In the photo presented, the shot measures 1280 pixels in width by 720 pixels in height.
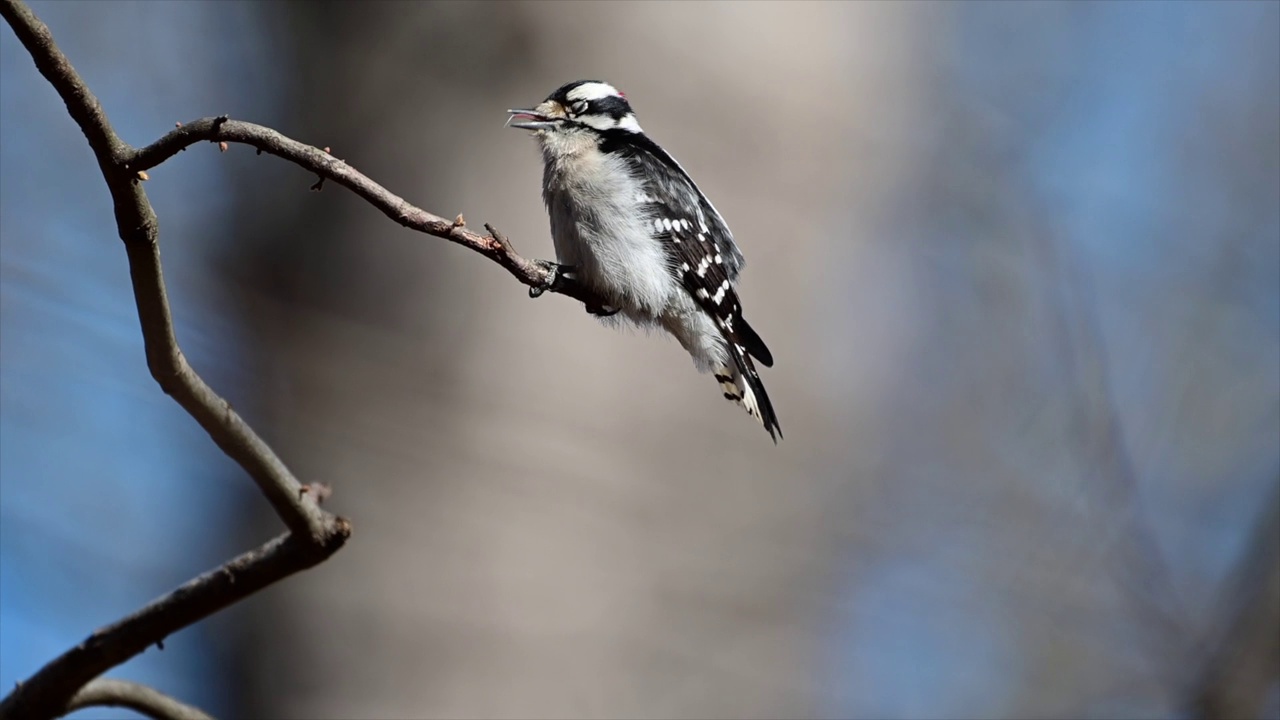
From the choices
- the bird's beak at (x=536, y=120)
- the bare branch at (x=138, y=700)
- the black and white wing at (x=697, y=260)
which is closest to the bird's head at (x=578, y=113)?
the bird's beak at (x=536, y=120)

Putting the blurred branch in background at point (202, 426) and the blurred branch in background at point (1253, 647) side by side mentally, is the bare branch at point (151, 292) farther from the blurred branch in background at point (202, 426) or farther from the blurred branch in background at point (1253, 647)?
the blurred branch in background at point (1253, 647)

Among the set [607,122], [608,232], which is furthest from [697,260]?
[607,122]

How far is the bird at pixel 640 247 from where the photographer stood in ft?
10.3

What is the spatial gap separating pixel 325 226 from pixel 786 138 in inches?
89.6

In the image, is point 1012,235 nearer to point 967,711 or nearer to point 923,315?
point 923,315

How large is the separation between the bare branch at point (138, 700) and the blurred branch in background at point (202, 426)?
122 mm

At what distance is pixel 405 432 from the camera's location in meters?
4.36

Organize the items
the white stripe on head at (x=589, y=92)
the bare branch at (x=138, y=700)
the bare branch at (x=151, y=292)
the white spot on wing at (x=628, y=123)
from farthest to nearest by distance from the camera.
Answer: the white spot on wing at (x=628, y=123), the white stripe on head at (x=589, y=92), the bare branch at (x=138, y=700), the bare branch at (x=151, y=292)

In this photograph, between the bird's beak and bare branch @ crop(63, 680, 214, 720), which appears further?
the bird's beak

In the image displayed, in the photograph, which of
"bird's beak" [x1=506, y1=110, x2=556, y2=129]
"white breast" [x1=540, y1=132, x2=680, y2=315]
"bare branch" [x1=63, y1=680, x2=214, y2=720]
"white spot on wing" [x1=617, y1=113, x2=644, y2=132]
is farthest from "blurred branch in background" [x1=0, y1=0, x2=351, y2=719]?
"white spot on wing" [x1=617, y1=113, x2=644, y2=132]

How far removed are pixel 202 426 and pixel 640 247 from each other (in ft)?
5.27

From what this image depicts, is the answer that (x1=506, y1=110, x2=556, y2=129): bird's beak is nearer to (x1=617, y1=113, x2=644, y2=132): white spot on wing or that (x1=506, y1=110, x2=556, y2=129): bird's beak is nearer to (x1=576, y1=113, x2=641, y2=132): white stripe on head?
(x1=576, y1=113, x2=641, y2=132): white stripe on head

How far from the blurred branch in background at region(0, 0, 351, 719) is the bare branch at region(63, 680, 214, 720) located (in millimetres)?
122

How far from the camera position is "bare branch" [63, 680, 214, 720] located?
86.5 inches
